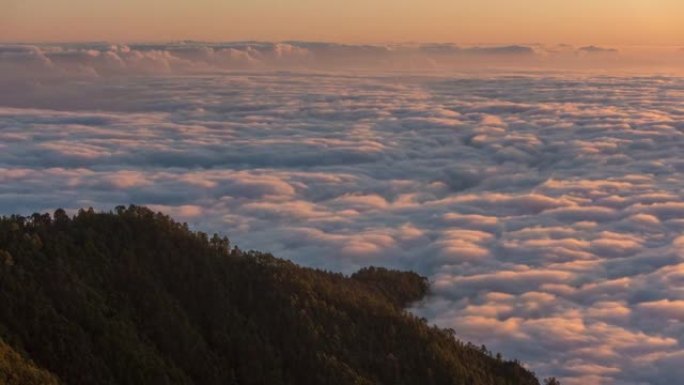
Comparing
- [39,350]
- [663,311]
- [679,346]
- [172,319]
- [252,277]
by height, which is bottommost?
[39,350]

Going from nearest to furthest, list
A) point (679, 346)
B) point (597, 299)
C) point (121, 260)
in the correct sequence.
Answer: point (121, 260) < point (679, 346) < point (597, 299)

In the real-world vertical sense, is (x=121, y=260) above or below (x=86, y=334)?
above

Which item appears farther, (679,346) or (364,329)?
(679,346)

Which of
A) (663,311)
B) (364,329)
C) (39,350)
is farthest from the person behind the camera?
(663,311)

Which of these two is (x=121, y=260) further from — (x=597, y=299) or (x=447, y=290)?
(x=597, y=299)

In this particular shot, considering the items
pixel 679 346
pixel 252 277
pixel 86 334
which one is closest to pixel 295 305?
pixel 252 277

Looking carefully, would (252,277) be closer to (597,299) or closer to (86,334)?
(86,334)
